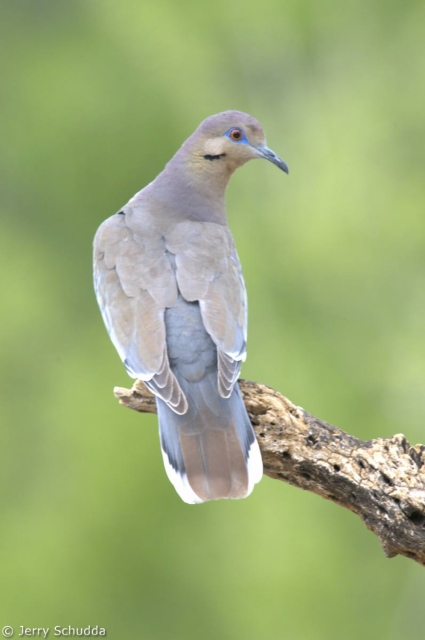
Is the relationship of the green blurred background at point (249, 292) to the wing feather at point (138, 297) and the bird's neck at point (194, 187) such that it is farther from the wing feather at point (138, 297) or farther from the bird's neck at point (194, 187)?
the wing feather at point (138, 297)

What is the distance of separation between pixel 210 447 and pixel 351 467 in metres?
0.54

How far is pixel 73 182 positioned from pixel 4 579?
15.8 feet

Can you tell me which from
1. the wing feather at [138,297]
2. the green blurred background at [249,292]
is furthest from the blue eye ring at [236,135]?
the green blurred background at [249,292]

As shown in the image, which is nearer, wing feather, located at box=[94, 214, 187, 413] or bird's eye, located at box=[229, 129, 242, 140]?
wing feather, located at box=[94, 214, 187, 413]

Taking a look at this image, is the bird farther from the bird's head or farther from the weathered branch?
the weathered branch

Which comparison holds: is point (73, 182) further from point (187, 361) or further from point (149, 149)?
point (187, 361)

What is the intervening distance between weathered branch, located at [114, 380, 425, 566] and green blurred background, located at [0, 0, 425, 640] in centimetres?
547

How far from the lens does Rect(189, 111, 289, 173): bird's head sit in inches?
246

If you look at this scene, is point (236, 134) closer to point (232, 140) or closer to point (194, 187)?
point (232, 140)

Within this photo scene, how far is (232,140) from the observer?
6.28 metres

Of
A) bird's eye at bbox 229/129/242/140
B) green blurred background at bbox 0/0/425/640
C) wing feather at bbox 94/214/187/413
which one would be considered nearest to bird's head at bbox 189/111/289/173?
bird's eye at bbox 229/129/242/140

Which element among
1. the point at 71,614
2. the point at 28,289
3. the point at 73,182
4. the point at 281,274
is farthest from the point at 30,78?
the point at 71,614

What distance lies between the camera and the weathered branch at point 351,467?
4.81 meters

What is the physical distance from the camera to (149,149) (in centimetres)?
1434
